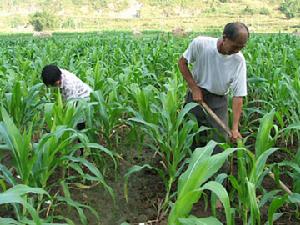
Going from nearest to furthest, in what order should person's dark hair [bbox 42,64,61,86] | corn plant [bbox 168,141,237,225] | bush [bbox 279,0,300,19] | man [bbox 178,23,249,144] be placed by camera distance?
corn plant [bbox 168,141,237,225], man [bbox 178,23,249,144], person's dark hair [bbox 42,64,61,86], bush [bbox 279,0,300,19]

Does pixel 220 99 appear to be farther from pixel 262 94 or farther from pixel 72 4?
pixel 72 4

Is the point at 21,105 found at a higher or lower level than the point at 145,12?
lower

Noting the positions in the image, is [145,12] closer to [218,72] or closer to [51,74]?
[51,74]

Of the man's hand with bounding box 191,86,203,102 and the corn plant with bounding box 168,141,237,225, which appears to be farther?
the man's hand with bounding box 191,86,203,102

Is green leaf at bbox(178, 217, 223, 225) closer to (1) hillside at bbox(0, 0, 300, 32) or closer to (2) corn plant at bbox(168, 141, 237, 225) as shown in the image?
(2) corn plant at bbox(168, 141, 237, 225)

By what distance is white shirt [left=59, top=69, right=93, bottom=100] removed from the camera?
3.72 meters

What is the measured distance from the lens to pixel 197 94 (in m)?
3.38

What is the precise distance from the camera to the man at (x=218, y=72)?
2.89m

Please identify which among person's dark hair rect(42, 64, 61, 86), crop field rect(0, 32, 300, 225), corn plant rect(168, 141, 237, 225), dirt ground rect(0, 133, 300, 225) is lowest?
dirt ground rect(0, 133, 300, 225)

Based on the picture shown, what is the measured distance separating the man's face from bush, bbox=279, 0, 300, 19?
70514 millimetres

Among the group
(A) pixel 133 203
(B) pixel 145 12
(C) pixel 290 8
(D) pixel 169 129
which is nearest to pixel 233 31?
(D) pixel 169 129

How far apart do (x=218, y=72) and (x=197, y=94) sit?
0.25 metres

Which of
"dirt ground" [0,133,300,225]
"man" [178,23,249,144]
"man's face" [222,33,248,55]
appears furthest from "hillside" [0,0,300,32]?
"man's face" [222,33,248,55]

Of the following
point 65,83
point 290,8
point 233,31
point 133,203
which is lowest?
point 133,203
